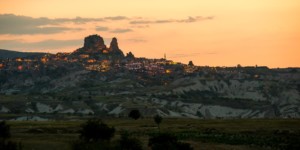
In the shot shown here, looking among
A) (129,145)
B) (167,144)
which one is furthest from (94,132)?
(167,144)

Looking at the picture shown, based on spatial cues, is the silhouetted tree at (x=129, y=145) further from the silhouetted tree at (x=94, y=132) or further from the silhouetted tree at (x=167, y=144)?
the silhouetted tree at (x=94, y=132)

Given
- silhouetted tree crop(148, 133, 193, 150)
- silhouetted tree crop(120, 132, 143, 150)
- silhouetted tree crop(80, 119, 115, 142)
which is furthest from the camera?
silhouetted tree crop(80, 119, 115, 142)

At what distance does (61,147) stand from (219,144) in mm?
31091

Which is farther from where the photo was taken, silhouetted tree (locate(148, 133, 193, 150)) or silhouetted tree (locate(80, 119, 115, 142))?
silhouetted tree (locate(80, 119, 115, 142))

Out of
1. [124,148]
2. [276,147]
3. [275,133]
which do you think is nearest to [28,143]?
[124,148]

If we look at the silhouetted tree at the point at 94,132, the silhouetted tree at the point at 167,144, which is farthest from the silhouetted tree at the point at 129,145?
the silhouetted tree at the point at 94,132

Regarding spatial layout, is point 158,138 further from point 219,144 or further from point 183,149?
point 219,144

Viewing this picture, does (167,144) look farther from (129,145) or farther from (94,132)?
(94,132)

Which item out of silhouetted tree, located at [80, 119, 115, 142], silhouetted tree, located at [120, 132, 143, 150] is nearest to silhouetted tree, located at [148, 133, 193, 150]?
silhouetted tree, located at [120, 132, 143, 150]

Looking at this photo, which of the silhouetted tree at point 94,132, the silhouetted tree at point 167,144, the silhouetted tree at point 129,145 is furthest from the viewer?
the silhouetted tree at point 94,132

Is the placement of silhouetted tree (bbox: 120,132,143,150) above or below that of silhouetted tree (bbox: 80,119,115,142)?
below

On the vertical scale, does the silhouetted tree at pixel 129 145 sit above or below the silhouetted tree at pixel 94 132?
below

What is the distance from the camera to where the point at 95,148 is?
74.1 metres

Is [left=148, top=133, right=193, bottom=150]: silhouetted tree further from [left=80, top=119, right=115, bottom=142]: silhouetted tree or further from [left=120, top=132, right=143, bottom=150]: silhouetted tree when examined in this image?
[left=80, top=119, right=115, bottom=142]: silhouetted tree
